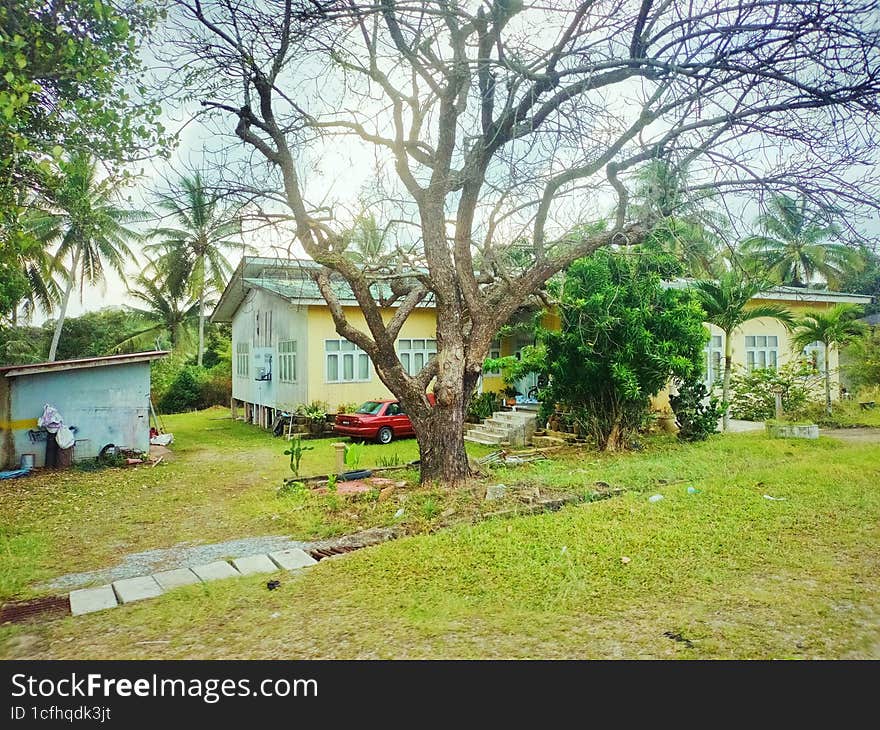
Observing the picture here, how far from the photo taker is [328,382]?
1748 centimetres

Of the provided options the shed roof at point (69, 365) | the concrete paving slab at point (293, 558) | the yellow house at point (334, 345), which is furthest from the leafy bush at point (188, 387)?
Result: the concrete paving slab at point (293, 558)

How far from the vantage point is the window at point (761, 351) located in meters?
18.4

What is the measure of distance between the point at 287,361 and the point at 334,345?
7.51ft

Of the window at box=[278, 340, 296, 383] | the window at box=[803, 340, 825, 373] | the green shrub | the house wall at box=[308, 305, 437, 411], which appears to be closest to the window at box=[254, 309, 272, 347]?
the window at box=[278, 340, 296, 383]

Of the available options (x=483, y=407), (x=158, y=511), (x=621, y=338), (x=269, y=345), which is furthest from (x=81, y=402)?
(x=621, y=338)

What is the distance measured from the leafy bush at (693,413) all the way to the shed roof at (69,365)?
454 inches

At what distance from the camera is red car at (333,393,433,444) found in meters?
15.6

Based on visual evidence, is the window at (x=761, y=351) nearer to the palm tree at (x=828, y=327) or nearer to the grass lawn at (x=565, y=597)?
the palm tree at (x=828, y=327)

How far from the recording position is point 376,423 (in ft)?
51.3

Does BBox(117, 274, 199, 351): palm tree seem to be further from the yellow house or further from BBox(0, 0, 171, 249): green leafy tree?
BBox(0, 0, 171, 249): green leafy tree

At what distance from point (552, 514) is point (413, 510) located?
68.5 inches

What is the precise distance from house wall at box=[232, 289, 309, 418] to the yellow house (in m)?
0.03

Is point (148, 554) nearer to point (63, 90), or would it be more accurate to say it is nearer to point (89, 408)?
point (63, 90)

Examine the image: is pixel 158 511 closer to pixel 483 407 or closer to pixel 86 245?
pixel 483 407
